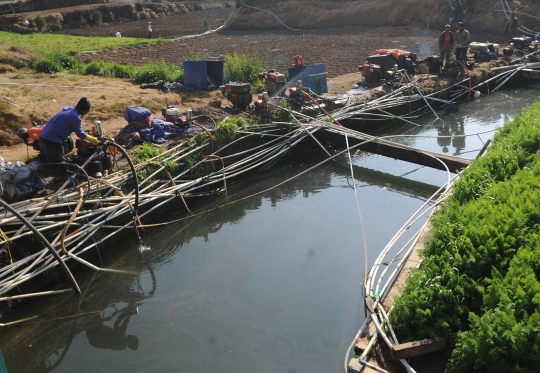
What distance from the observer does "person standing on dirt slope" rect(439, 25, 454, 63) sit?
15.6m

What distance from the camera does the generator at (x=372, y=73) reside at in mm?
14586

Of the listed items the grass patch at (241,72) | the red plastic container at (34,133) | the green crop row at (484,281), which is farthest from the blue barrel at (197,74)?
the green crop row at (484,281)

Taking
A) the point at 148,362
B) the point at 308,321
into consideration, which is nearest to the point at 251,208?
the point at 308,321

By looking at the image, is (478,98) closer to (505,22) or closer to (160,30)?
(505,22)

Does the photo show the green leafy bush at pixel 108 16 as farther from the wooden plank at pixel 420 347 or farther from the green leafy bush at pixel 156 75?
the wooden plank at pixel 420 347

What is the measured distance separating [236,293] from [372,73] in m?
9.29

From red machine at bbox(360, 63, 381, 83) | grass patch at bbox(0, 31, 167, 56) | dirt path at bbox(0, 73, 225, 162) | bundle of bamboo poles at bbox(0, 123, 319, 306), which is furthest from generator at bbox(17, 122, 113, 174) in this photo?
grass patch at bbox(0, 31, 167, 56)

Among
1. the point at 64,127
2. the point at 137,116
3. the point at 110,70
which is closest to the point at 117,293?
the point at 64,127

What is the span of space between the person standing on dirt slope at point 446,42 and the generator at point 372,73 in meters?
2.77

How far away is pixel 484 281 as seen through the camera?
16.1 feet

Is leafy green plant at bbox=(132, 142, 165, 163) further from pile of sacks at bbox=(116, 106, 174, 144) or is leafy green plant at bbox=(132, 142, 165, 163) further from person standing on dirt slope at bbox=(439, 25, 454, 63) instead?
person standing on dirt slope at bbox=(439, 25, 454, 63)

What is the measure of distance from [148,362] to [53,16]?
Result: 30.1m

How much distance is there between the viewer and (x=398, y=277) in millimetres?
6109

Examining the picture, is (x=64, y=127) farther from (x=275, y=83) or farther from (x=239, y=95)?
(x=275, y=83)
